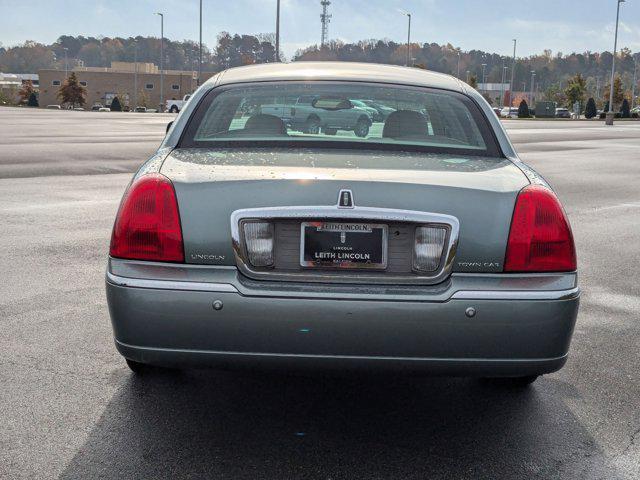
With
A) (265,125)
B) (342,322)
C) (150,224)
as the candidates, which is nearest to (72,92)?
(265,125)

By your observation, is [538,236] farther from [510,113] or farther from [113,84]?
[113,84]

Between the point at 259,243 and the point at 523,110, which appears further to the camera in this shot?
the point at 523,110

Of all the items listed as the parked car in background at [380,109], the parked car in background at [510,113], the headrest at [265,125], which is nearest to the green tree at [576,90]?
the parked car in background at [510,113]

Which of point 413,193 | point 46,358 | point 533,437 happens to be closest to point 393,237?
point 413,193

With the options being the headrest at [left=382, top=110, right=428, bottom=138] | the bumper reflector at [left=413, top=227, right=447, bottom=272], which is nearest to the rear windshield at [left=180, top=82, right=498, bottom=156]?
the headrest at [left=382, top=110, right=428, bottom=138]

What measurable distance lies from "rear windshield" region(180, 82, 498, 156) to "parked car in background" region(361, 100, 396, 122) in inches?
0.6

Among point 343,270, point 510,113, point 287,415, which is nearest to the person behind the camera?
point 343,270

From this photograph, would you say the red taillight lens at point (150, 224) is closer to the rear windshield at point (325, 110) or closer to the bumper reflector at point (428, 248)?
the rear windshield at point (325, 110)

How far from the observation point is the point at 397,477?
10.7 ft

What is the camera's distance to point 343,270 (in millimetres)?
3322

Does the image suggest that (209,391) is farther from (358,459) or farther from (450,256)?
(450,256)

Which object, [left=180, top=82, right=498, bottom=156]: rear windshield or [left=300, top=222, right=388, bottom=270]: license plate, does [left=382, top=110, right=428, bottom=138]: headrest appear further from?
[left=300, top=222, right=388, bottom=270]: license plate

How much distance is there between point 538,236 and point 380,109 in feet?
5.37

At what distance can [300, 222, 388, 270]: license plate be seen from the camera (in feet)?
10.8
